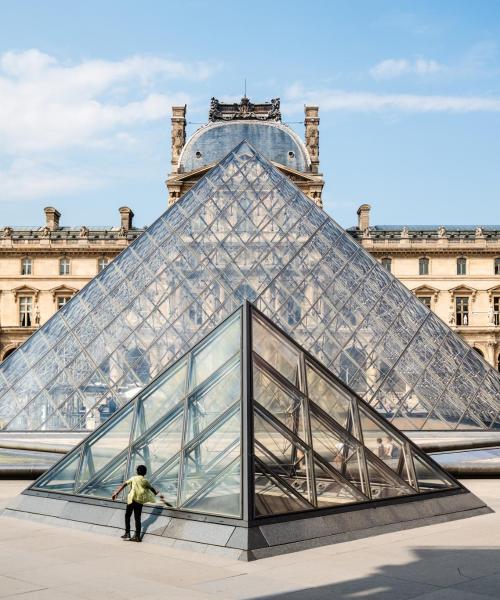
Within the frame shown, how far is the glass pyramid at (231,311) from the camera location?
18094 mm

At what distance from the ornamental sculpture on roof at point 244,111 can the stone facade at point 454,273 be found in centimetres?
1295

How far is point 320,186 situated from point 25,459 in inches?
1679

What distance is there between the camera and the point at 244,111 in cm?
6153

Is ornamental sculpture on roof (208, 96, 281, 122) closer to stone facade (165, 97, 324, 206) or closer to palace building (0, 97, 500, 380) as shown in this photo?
stone facade (165, 97, 324, 206)

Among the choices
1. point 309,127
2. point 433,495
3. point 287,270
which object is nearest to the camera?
point 433,495

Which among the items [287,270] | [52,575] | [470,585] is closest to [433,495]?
[470,585]

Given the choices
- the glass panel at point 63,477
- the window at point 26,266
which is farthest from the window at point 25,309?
the glass panel at point 63,477

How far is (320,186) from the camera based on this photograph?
5491cm

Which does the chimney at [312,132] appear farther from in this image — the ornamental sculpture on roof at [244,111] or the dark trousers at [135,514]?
the dark trousers at [135,514]

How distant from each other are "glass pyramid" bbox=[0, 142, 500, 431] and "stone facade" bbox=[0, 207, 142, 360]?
33.5m

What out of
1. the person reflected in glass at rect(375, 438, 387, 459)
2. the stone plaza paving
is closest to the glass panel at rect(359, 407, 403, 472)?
the person reflected in glass at rect(375, 438, 387, 459)

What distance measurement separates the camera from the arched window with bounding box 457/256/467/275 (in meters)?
54.2

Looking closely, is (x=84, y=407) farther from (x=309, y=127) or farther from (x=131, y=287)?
(x=309, y=127)

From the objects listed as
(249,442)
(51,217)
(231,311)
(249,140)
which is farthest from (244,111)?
(249,442)
